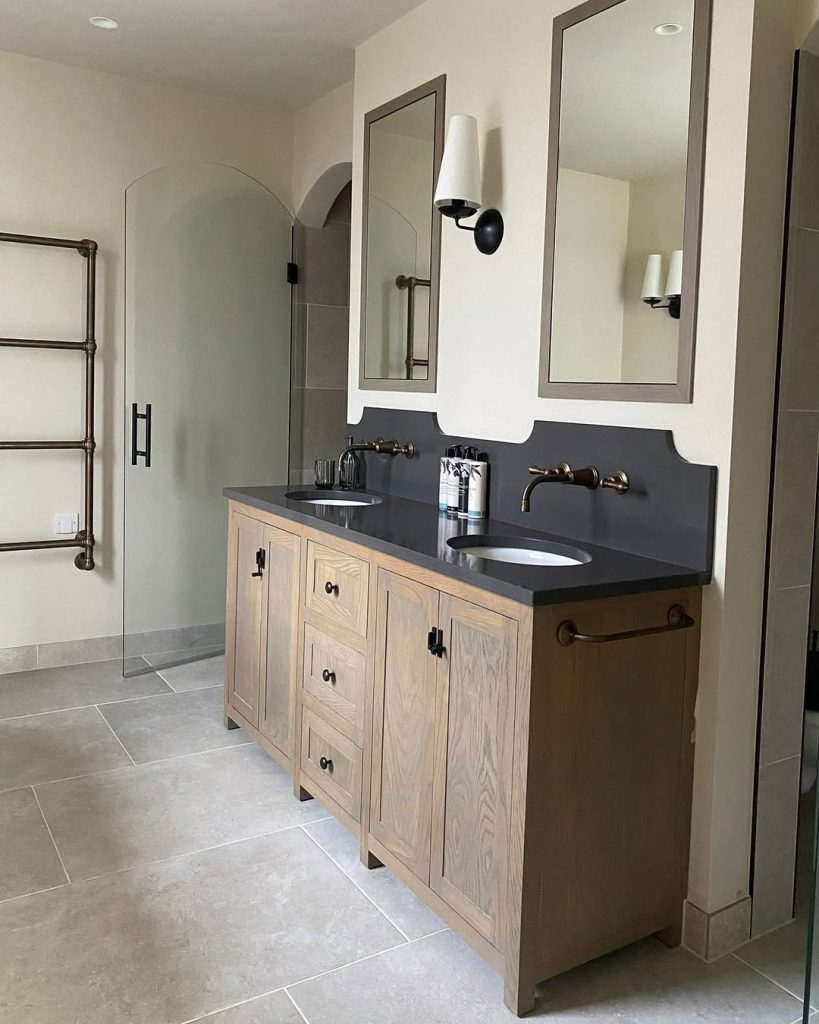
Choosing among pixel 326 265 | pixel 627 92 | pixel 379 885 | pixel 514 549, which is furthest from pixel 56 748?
pixel 627 92

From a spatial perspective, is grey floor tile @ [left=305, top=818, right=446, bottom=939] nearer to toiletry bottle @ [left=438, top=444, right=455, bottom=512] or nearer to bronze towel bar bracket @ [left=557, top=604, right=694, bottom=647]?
bronze towel bar bracket @ [left=557, top=604, right=694, bottom=647]

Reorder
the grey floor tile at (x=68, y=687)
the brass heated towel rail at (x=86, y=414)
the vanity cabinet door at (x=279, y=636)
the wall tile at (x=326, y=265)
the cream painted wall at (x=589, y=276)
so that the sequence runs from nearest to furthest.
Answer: the cream painted wall at (x=589, y=276) → the vanity cabinet door at (x=279, y=636) → the grey floor tile at (x=68, y=687) → the brass heated towel rail at (x=86, y=414) → the wall tile at (x=326, y=265)

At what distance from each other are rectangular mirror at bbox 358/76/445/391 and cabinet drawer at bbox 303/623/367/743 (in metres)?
0.93

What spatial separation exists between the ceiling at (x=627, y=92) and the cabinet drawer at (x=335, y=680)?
1.38 m

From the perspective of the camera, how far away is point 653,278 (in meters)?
2.12

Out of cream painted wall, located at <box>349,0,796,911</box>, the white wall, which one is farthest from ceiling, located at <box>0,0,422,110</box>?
the white wall

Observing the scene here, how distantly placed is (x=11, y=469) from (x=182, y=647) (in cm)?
102

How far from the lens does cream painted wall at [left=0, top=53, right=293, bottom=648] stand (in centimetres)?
363

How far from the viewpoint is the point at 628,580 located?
6.04ft

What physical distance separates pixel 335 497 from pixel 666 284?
1.48 meters

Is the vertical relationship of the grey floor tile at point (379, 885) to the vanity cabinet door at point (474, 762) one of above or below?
below

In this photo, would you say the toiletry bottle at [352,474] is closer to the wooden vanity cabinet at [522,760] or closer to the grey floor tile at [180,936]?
the wooden vanity cabinet at [522,760]

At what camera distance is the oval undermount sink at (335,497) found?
309 centimetres

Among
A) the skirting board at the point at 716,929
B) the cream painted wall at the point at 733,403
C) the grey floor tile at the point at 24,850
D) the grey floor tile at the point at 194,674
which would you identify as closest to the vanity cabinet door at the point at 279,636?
the grey floor tile at the point at 24,850
